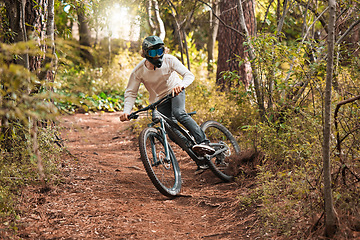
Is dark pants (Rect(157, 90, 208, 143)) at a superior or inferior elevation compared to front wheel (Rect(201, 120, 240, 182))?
superior

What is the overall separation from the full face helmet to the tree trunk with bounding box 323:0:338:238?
2.45m

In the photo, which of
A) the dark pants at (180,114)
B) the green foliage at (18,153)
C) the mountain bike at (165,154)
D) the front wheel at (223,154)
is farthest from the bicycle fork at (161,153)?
the green foliage at (18,153)

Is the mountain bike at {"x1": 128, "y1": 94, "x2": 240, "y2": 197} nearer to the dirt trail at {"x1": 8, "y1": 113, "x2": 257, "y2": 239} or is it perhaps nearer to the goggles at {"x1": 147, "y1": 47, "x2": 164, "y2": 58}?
the dirt trail at {"x1": 8, "y1": 113, "x2": 257, "y2": 239}

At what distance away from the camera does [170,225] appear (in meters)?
3.92

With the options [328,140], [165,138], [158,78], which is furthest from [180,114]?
[328,140]

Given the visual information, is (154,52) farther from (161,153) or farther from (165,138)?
(161,153)

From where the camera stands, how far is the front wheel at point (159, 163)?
448 centimetres

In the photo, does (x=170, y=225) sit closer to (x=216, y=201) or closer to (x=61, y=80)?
(x=216, y=201)

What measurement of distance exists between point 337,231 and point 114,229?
2.03m

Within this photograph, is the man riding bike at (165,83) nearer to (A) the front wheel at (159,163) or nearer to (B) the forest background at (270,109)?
(A) the front wheel at (159,163)

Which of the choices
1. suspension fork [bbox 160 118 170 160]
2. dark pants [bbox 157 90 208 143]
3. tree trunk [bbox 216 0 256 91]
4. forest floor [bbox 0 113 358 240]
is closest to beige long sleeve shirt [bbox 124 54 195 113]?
dark pants [bbox 157 90 208 143]

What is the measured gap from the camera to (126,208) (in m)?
4.27

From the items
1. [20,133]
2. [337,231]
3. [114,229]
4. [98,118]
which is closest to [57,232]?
[114,229]

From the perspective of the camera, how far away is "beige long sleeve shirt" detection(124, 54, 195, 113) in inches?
196
